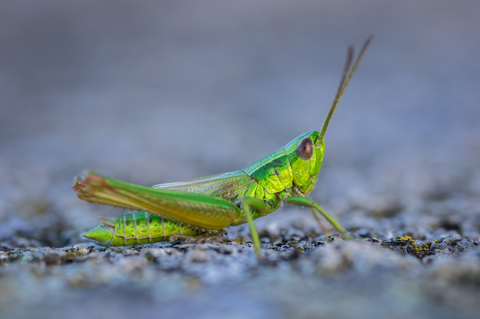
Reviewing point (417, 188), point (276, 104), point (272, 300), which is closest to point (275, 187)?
point (272, 300)

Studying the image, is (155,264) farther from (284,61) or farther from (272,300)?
(284,61)

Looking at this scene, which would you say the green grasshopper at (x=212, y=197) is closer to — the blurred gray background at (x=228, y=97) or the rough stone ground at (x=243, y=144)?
the rough stone ground at (x=243, y=144)

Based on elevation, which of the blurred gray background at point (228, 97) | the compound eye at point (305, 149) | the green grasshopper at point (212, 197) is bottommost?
the green grasshopper at point (212, 197)

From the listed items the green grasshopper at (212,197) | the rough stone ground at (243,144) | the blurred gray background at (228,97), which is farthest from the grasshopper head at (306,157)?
the blurred gray background at (228,97)

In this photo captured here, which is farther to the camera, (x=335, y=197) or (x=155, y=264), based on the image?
(x=335, y=197)

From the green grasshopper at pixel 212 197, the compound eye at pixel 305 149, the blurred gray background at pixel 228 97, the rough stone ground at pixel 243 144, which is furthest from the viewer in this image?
the blurred gray background at pixel 228 97

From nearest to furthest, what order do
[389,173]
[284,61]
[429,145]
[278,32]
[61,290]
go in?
[61,290] < [389,173] < [429,145] < [284,61] < [278,32]

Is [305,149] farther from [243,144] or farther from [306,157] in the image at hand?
[243,144]
